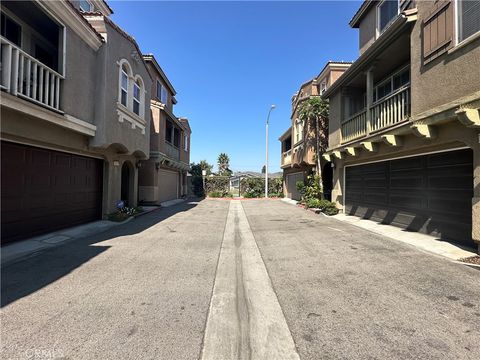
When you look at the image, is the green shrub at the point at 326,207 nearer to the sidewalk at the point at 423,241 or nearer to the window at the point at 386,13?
the sidewalk at the point at 423,241

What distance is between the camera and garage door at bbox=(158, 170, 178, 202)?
1883 cm

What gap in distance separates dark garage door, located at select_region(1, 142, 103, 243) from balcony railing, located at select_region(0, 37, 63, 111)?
4.34 ft

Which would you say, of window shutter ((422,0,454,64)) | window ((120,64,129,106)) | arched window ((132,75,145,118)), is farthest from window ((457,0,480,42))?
arched window ((132,75,145,118))

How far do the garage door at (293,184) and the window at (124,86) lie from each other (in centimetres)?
1432

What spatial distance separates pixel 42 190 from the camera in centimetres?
729

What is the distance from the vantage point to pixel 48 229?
24.9 feet

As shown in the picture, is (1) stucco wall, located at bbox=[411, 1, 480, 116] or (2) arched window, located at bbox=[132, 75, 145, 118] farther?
(2) arched window, located at bbox=[132, 75, 145, 118]

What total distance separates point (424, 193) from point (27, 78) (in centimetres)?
1116

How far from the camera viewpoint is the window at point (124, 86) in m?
10.5

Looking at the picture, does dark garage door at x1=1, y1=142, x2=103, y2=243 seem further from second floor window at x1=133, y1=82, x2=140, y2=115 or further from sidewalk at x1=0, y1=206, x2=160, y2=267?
second floor window at x1=133, y1=82, x2=140, y2=115

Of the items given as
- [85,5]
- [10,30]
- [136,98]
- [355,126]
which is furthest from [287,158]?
[10,30]

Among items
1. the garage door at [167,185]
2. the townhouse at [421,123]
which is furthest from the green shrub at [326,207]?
the garage door at [167,185]

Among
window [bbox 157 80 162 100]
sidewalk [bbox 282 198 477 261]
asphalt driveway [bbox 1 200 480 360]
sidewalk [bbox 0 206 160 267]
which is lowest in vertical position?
asphalt driveway [bbox 1 200 480 360]

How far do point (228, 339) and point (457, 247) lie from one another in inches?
255
